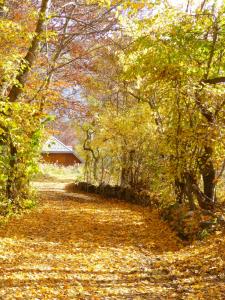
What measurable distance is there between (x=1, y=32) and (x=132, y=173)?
1054cm

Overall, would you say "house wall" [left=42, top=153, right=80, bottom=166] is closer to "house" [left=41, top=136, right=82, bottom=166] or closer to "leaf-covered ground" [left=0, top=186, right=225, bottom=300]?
"house" [left=41, top=136, right=82, bottom=166]

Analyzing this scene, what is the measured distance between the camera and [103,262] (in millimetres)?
7445

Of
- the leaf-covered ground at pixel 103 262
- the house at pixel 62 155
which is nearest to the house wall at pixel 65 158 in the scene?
the house at pixel 62 155

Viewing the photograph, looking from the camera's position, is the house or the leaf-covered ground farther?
the house

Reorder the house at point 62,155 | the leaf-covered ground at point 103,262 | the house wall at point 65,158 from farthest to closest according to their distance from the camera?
the house wall at point 65,158 < the house at point 62,155 < the leaf-covered ground at point 103,262

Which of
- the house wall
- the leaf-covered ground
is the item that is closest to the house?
the house wall

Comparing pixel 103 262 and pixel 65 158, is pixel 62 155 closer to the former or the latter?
pixel 65 158

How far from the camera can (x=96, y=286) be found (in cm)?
609

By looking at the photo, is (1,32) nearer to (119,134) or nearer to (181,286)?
(181,286)

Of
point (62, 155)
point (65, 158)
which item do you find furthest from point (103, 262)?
point (65, 158)

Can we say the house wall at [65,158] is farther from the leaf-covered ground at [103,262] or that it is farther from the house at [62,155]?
the leaf-covered ground at [103,262]

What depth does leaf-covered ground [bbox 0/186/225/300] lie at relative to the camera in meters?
5.89

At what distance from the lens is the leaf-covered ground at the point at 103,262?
5887 mm

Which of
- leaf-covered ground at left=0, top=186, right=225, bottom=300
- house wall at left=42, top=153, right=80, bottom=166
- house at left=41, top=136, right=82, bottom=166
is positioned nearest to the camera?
leaf-covered ground at left=0, top=186, right=225, bottom=300
